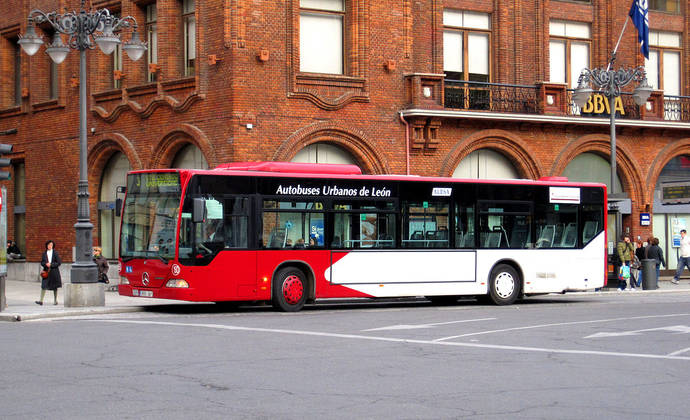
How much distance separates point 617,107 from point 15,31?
66.3ft

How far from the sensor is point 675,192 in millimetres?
34219

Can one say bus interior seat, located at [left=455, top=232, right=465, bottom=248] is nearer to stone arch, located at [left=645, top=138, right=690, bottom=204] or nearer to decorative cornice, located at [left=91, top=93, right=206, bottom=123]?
decorative cornice, located at [left=91, top=93, right=206, bottom=123]

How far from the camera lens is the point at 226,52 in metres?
28.2

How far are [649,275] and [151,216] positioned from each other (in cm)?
1647

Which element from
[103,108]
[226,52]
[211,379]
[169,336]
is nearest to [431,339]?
[169,336]

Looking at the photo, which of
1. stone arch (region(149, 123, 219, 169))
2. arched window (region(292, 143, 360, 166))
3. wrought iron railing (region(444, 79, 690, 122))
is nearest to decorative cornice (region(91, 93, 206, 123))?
stone arch (region(149, 123, 219, 169))

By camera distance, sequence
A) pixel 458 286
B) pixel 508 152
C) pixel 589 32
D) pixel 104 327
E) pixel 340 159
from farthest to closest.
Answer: pixel 589 32, pixel 508 152, pixel 340 159, pixel 458 286, pixel 104 327

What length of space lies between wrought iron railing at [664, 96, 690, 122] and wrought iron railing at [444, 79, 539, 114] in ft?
18.7

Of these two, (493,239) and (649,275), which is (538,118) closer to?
(649,275)

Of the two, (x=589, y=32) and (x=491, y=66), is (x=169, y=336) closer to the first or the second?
(x=491, y=66)

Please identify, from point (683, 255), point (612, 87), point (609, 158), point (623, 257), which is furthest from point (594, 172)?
point (612, 87)

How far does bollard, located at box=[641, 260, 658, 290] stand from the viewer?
3162 cm

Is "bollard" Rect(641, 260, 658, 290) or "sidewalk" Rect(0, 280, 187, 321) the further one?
"bollard" Rect(641, 260, 658, 290)

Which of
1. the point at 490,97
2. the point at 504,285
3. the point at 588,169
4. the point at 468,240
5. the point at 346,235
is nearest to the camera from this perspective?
the point at 346,235
